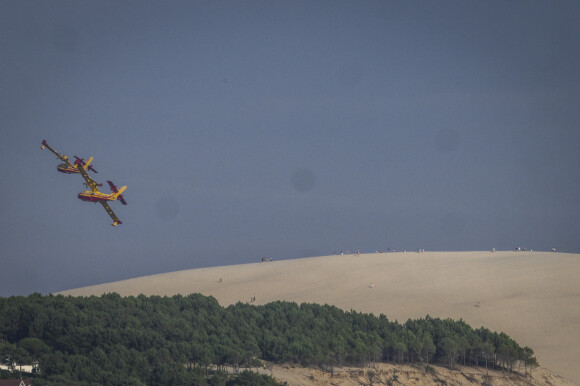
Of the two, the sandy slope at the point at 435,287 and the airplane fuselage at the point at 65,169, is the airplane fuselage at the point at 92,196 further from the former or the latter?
the sandy slope at the point at 435,287

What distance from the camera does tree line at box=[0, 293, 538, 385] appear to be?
68.4 m

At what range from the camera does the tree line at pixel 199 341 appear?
225 ft

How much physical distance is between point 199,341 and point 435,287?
51.1m

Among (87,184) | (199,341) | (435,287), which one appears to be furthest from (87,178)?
(435,287)

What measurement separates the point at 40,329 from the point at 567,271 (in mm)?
70675

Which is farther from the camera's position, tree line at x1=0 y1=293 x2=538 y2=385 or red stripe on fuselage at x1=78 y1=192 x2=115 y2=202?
red stripe on fuselage at x1=78 y1=192 x2=115 y2=202

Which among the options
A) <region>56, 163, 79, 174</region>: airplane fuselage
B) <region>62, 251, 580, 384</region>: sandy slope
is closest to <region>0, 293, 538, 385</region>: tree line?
<region>56, 163, 79, 174</region>: airplane fuselage

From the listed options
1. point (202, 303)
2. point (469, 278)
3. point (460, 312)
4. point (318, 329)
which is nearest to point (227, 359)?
point (318, 329)

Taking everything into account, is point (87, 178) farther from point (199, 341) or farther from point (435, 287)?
point (435, 287)

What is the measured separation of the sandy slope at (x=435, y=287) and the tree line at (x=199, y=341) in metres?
11.7

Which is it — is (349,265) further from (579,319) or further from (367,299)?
(579,319)

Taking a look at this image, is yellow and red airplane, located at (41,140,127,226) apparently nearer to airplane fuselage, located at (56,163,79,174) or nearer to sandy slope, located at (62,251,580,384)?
airplane fuselage, located at (56,163,79,174)

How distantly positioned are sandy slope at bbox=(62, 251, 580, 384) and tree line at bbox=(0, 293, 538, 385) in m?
11.7

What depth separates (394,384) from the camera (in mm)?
77625
